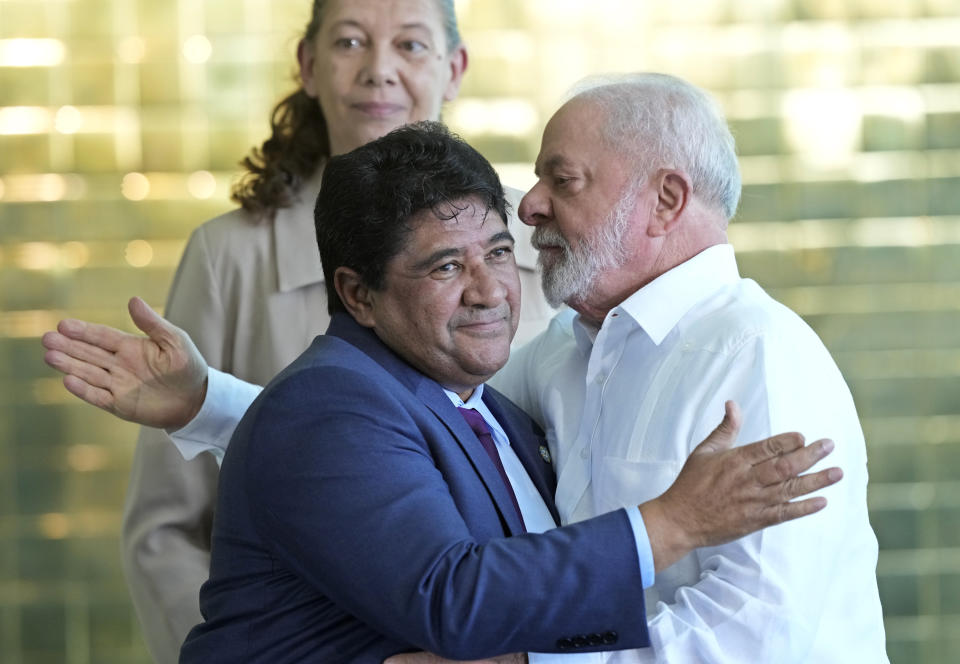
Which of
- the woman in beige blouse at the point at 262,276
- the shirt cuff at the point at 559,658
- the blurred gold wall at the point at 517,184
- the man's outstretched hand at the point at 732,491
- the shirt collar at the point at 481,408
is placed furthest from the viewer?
the blurred gold wall at the point at 517,184

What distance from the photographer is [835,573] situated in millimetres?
2139

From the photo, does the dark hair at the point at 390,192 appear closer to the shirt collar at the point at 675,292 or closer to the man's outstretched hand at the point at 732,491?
the shirt collar at the point at 675,292

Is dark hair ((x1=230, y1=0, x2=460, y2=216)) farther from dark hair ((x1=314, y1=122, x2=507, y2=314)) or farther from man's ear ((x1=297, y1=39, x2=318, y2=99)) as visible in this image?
dark hair ((x1=314, y1=122, x2=507, y2=314))

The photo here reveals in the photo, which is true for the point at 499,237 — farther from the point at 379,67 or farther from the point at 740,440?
the point at 379,67

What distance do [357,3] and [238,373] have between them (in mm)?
801

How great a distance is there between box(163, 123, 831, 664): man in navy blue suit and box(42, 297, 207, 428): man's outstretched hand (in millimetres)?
317

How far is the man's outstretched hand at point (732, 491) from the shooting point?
1.80 m

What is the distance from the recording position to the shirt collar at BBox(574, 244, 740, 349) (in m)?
2.29

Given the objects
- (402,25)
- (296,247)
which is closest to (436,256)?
(296,247)

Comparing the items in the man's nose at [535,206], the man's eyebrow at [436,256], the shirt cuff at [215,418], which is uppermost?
the man's nose at [535,206]

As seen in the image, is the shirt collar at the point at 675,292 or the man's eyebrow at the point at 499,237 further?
the shirt collar at the point at 675,292

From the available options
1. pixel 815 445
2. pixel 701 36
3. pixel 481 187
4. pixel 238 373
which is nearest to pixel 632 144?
pixel 481 187

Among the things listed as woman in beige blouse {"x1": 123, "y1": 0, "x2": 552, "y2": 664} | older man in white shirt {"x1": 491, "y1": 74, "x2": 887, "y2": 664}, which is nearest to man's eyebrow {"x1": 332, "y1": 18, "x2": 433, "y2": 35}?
woman in beige blouse {"x1": 123, "y1": 0, "x2": 552, "y2": 664}

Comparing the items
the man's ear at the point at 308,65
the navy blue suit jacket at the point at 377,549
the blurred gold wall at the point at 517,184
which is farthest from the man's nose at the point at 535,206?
the blurred gold wall at the point at 517,184
